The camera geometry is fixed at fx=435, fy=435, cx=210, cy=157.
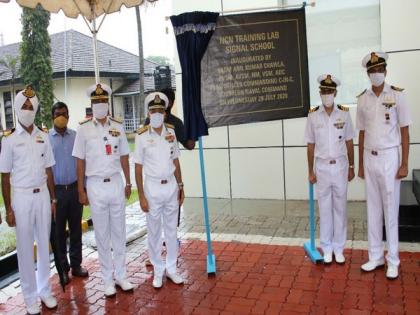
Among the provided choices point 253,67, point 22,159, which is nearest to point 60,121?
point 22,159

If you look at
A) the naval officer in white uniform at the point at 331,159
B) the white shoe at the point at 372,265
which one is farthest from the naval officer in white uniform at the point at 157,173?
the white shoe at the point at 372,265

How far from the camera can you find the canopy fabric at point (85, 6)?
5168 mm

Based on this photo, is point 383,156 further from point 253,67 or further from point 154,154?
point 154,154

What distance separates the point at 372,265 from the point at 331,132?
4.33 feet

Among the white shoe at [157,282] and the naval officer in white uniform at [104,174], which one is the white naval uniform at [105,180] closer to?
the naval officer in white uniform at [104,174]

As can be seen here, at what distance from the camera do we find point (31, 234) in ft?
11.9

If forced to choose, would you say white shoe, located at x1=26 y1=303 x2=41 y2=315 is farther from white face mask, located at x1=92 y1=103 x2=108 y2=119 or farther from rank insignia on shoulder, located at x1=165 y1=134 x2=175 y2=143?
rank insignia on shoulder, located at x1=165 y1=134 x2=175 y2=143

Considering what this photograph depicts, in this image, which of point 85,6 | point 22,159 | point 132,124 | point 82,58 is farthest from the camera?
point 132,124

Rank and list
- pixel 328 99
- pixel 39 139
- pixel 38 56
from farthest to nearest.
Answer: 1. pixel 38 56
2. pixel 328 99
3. pixel 39 139

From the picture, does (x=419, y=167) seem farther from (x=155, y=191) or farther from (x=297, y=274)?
(x=155, y=191)

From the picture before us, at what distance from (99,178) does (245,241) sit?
2.16 m

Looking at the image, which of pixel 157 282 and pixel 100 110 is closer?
pixel 100 110

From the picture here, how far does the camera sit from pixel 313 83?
23.2 feet

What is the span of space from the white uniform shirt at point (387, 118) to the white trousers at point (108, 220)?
234cm
